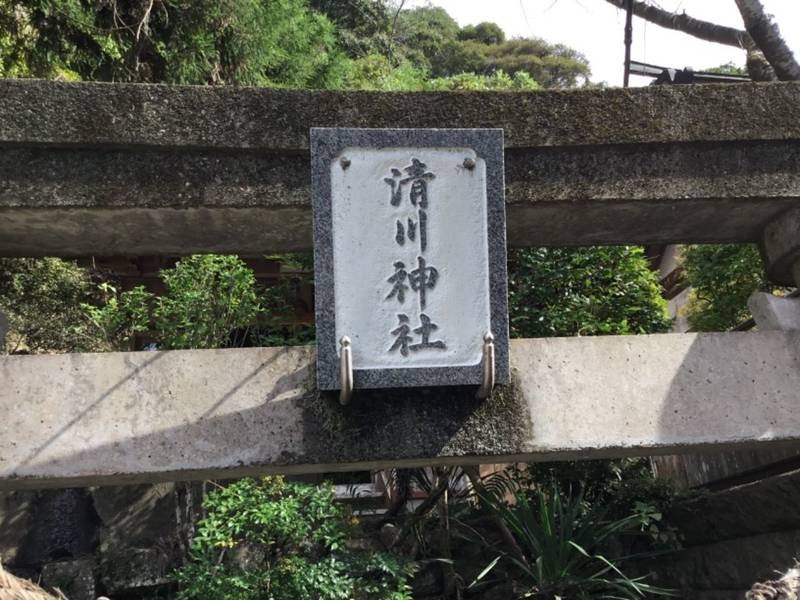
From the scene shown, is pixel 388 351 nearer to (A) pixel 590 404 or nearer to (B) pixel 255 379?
(B) pixel 255 379

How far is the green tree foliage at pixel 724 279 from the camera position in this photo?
604 cm

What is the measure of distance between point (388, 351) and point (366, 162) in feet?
2.16

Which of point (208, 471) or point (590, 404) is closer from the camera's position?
point (208, 471)

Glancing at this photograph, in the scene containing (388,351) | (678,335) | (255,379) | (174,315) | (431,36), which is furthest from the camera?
(431,36)

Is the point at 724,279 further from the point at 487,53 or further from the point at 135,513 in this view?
the point at 487,53

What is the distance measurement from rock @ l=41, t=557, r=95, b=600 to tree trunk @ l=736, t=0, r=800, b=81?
22.3 feet

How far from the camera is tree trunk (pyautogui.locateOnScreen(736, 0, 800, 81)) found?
6043mm

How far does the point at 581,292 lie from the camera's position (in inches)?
237

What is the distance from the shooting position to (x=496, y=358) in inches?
97.3

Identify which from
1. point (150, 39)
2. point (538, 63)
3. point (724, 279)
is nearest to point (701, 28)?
point (724, 279)

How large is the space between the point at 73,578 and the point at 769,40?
23.1 feet

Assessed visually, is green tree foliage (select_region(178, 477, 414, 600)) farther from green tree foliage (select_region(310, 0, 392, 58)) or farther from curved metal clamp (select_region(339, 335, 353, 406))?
green tree foliage (select_region(310, 0, 392, 58))

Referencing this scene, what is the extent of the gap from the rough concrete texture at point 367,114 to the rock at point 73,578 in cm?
397

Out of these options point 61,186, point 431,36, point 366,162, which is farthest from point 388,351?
point 431,36
